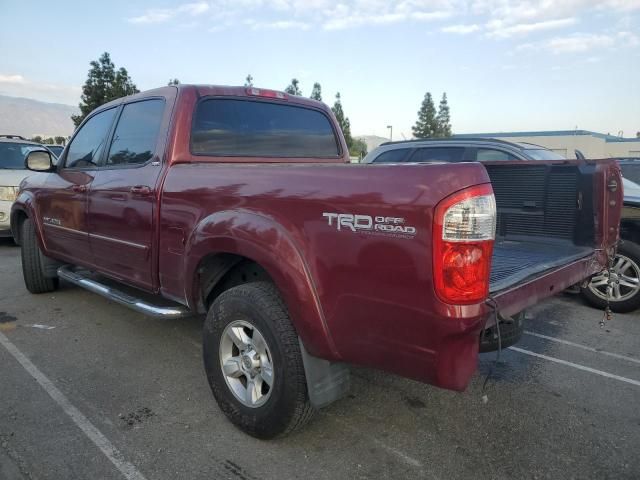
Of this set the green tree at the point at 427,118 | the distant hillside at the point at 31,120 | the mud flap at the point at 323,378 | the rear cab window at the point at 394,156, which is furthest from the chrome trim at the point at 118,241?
the distant hillside at the point at 31,120

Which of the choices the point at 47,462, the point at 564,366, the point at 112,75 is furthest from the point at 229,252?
the point at 112,75

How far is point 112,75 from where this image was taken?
28.3 m

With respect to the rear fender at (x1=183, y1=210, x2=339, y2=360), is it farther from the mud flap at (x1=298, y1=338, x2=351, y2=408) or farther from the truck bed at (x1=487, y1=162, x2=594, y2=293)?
the truck bed at (x1=487, y1=162, x2=594, y2=293)

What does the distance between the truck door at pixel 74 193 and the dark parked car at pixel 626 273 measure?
4698mm

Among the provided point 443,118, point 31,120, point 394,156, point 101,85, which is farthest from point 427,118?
point 31,120

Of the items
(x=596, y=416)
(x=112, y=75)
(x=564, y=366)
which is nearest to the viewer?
(x=596, y=416)

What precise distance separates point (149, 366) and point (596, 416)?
307 centimetres

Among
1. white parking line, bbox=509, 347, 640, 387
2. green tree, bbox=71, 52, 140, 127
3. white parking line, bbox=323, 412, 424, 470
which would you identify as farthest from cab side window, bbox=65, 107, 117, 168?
green tree, bbox=71, 52, 140, 127

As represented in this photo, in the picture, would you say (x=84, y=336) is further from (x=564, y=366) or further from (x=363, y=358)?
(x=564, y=366)

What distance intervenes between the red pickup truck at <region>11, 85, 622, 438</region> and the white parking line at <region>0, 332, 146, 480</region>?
0.59 metres

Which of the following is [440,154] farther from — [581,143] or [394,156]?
[581,143]

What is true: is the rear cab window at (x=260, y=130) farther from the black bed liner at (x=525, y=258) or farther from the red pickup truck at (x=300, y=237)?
the black bed liner at (x=525, y=258)

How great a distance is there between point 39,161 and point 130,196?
1764mm

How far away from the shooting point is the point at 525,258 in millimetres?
3213
